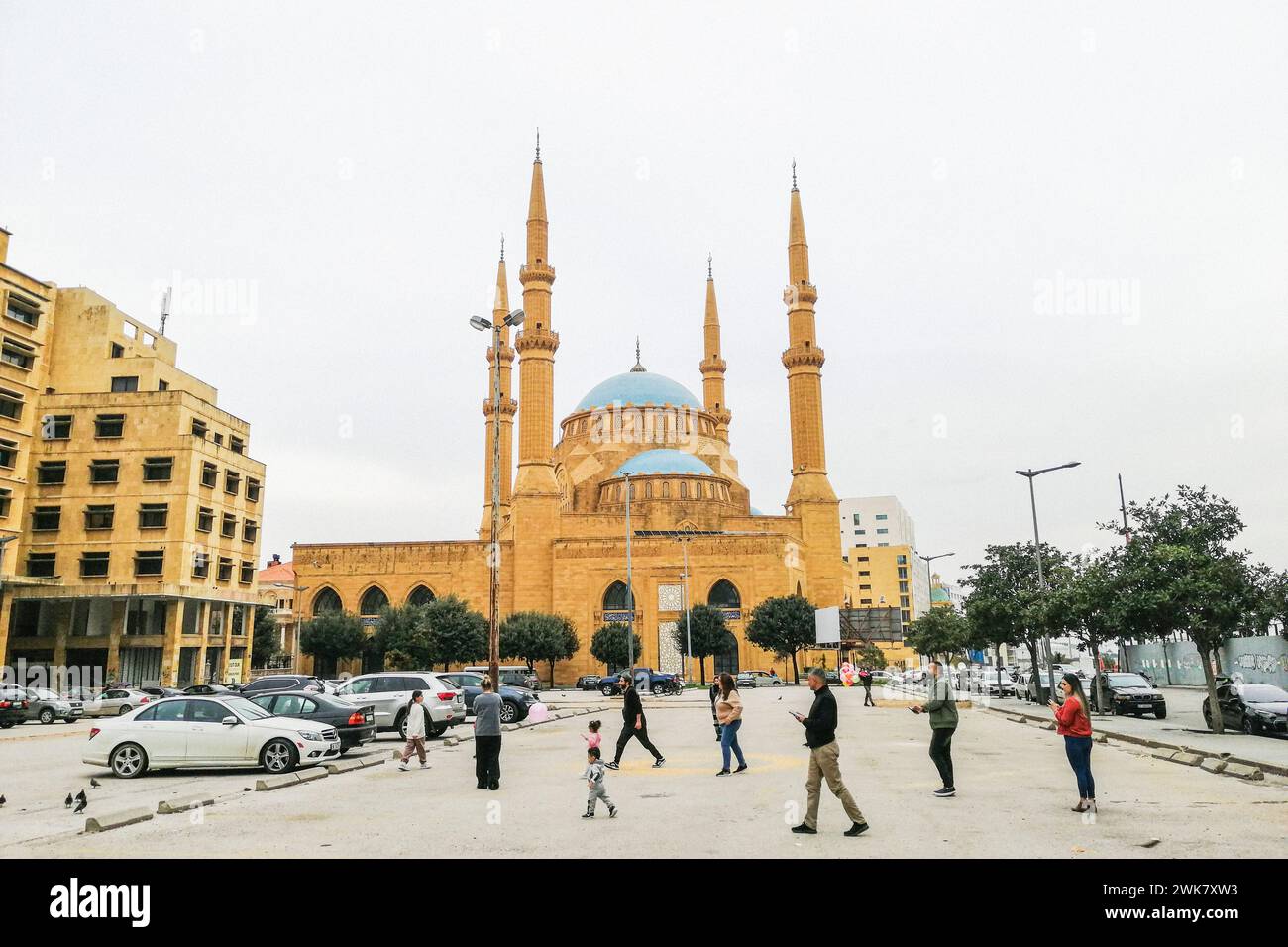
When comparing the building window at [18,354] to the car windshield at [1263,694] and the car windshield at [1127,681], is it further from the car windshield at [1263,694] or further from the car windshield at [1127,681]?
the car windshield at [1263,694]

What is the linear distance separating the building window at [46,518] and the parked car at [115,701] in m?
14.4

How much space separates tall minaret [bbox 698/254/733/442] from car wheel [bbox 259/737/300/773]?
71.0 meters

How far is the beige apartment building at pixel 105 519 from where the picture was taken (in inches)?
1474

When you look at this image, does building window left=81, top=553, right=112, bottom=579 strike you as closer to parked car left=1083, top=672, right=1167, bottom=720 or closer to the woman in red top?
parked car left=1083, top=672, right=1167, bottom=720

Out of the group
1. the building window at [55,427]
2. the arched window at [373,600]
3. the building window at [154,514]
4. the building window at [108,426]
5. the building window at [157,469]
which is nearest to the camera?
the building window at [154,514]

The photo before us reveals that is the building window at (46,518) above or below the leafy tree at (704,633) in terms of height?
above

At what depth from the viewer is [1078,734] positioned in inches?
367

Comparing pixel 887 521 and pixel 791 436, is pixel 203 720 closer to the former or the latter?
pixel 791 436

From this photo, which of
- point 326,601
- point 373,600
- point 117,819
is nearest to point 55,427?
point 326,601

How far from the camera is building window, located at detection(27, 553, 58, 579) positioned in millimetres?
38969

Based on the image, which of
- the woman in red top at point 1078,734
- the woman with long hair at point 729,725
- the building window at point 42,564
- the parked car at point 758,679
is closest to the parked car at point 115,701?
the building window at point 42,564

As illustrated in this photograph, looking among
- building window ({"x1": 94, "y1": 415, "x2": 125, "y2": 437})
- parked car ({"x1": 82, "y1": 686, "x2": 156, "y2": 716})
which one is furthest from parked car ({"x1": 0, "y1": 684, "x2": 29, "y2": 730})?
building window ({"x1": 94, "y1": 415, "x2": 125, "y2": 437})
